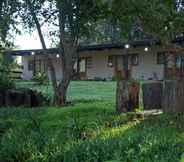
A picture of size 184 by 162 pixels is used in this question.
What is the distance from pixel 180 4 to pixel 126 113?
2.21 m

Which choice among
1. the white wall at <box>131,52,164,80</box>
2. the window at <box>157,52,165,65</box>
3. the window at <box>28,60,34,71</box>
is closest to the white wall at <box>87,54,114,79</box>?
the white wall at <box>131,52,164,80</box>

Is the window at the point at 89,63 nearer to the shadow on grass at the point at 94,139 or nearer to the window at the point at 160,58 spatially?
the window at the point at 160,58

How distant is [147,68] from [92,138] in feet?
93.9

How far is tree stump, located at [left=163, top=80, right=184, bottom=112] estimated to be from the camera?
28.4ft

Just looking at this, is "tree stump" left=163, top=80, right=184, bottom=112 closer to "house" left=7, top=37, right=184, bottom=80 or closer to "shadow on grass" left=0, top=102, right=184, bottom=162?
"shadow on grass" left=0, top=102, right=184, bottom=162

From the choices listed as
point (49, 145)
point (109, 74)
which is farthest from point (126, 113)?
point (109, 74)

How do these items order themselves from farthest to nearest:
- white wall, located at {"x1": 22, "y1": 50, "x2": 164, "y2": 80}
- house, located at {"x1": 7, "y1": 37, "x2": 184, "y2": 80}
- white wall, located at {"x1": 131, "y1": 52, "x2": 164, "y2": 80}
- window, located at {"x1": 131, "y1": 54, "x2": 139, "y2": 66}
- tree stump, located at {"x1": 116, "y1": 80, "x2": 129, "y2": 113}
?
window, located at {"x1": 131, "y1": 54, "x2": 139, "y2": 66} → white wall, located at {"x1": 22, "y1": 50, "x2": 164, "y2": 80} → white wall, located at {"x1": 131, "y1": 52, "x2": 164, "y2": 80} → house, located at {"x1": 7, "y1": 37, "x2": 184, "y2": 80} → tree stump, located at {"x1": 116, "y1": 80, "x2": 129, "y2": 113}

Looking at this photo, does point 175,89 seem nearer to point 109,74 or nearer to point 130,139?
point 130,139

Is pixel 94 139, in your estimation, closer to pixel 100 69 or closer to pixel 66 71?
pixel 66 71

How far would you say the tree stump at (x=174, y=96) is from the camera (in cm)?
866

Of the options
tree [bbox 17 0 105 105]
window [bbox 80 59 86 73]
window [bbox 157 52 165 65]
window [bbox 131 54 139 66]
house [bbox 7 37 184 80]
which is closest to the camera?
tree [bbox 17 0 105 105]

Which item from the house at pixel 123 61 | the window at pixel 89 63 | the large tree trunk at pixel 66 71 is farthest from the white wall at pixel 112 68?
the large tree trunk at pixel 66 71

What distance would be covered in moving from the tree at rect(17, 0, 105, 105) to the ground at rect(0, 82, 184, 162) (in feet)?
11.5

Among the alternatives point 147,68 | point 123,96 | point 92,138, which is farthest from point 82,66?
point 92,138
